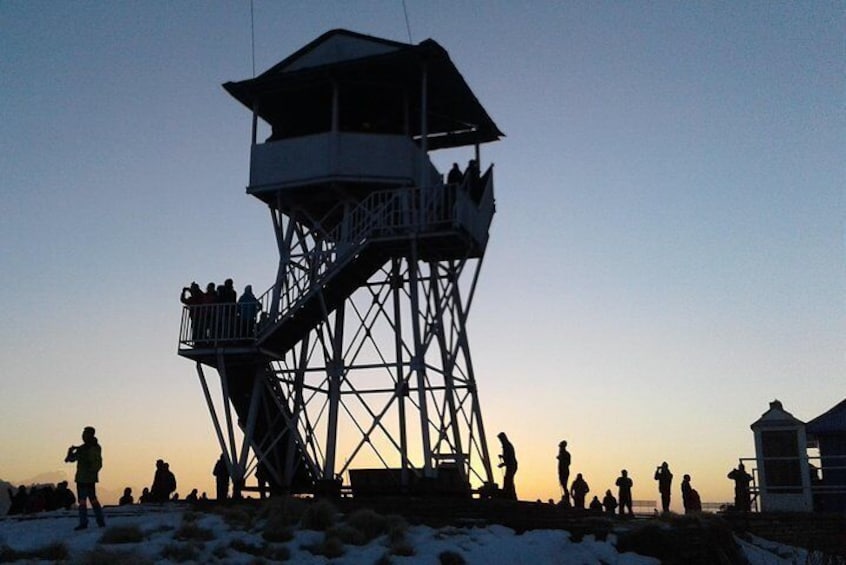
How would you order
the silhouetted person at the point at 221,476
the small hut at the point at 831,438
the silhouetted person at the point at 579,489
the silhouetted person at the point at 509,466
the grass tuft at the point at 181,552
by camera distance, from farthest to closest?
the small hut at the point at 831,438 < the silhouetted person at the point at 579,489 < the silhouetted person at the point at 221,476 < the silhouetted person at the point at 509,466 < the grass tuft at the point at 181,552

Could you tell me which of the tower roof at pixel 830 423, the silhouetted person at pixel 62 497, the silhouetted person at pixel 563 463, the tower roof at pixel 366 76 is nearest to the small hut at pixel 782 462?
the silhouetted person at pixel 563 463

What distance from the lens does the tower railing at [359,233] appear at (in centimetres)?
2553

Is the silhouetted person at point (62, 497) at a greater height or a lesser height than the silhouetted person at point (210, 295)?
lesser

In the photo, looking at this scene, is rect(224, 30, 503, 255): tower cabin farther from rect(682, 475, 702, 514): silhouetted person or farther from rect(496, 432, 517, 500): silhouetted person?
rect(682, 475, 702, 514): silhouetted person

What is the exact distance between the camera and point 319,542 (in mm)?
16000

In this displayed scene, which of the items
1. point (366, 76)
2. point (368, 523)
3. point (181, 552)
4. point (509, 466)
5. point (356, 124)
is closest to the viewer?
point (181, 552)

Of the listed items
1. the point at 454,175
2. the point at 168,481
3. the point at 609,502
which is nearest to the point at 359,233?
the point at 454,175

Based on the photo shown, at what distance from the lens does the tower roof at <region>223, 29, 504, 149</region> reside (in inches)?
1064

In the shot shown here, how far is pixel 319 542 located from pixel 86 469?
4.39m

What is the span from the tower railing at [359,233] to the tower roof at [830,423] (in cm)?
1603

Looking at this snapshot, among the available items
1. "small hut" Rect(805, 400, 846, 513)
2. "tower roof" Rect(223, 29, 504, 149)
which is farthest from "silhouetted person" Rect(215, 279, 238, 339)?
"small hut" Rect(805, 400, 846, 513)

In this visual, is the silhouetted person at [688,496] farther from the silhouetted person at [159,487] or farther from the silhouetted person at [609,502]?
the silhouetted person at [159,487]

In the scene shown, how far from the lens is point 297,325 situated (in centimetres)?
2731

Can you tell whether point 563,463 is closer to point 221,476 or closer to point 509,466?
point 509,466
